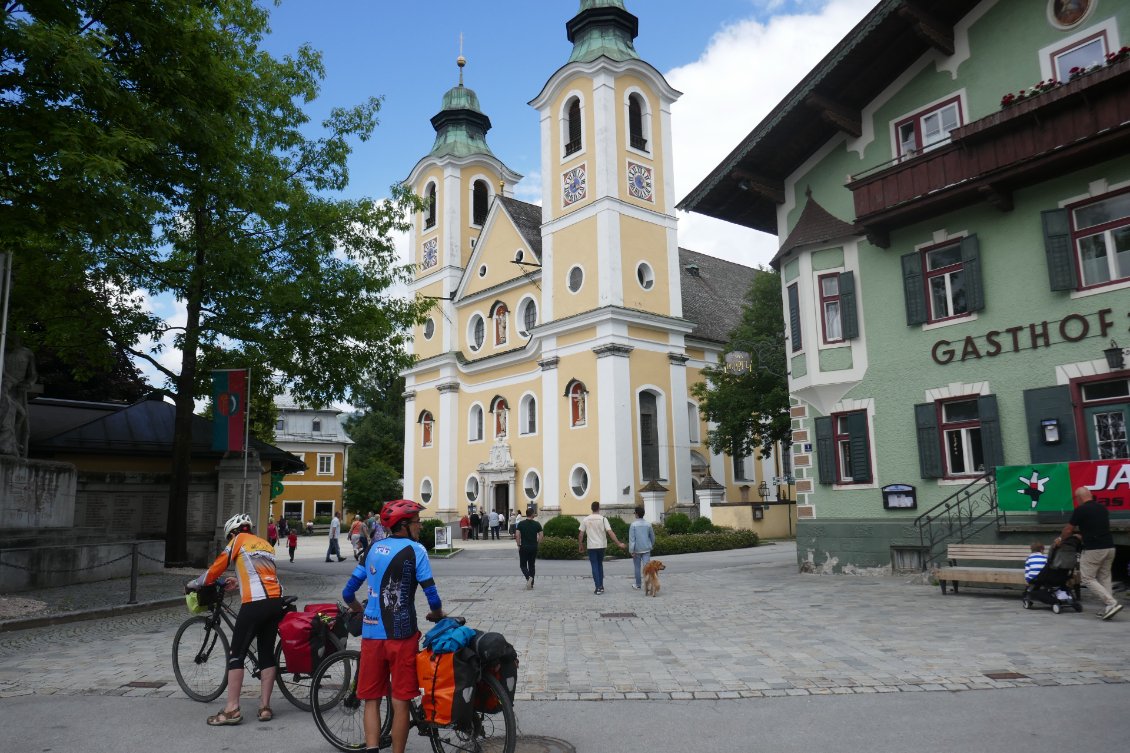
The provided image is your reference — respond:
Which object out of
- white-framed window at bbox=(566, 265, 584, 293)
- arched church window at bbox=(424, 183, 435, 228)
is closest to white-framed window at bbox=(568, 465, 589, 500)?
white-framed window at bbox=(566, 265, 584, 293)

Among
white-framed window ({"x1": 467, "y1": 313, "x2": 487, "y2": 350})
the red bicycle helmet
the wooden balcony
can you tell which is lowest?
the red bicycle helmet

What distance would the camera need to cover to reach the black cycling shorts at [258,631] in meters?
6.48

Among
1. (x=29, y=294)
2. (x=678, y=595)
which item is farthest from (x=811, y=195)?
(x=29, y=294)

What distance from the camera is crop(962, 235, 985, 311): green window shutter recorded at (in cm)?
1523

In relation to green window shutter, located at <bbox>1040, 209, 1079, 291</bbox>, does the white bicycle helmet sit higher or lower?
lower

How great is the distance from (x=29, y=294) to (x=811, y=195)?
54.8 feet

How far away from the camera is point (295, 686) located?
6.88 m

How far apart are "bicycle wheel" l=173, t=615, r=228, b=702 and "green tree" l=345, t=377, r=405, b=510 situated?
5082cm

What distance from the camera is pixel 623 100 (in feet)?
122

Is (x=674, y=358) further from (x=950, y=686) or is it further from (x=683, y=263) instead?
(x=950, y=686)

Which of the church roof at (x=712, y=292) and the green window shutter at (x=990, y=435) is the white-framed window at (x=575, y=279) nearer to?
the church roof at (x=712, y=292)


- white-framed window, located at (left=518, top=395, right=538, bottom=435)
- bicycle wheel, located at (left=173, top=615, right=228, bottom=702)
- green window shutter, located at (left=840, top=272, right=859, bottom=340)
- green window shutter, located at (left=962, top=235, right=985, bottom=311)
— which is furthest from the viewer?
white-framed window, located at (left=518, top=395, right=538, bottom=435)

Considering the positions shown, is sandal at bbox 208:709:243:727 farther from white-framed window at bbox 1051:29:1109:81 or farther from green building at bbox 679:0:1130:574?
white-framed window at bbox 1051:29:1109:81

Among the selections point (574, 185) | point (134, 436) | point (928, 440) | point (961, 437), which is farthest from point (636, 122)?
point (961, 437)
